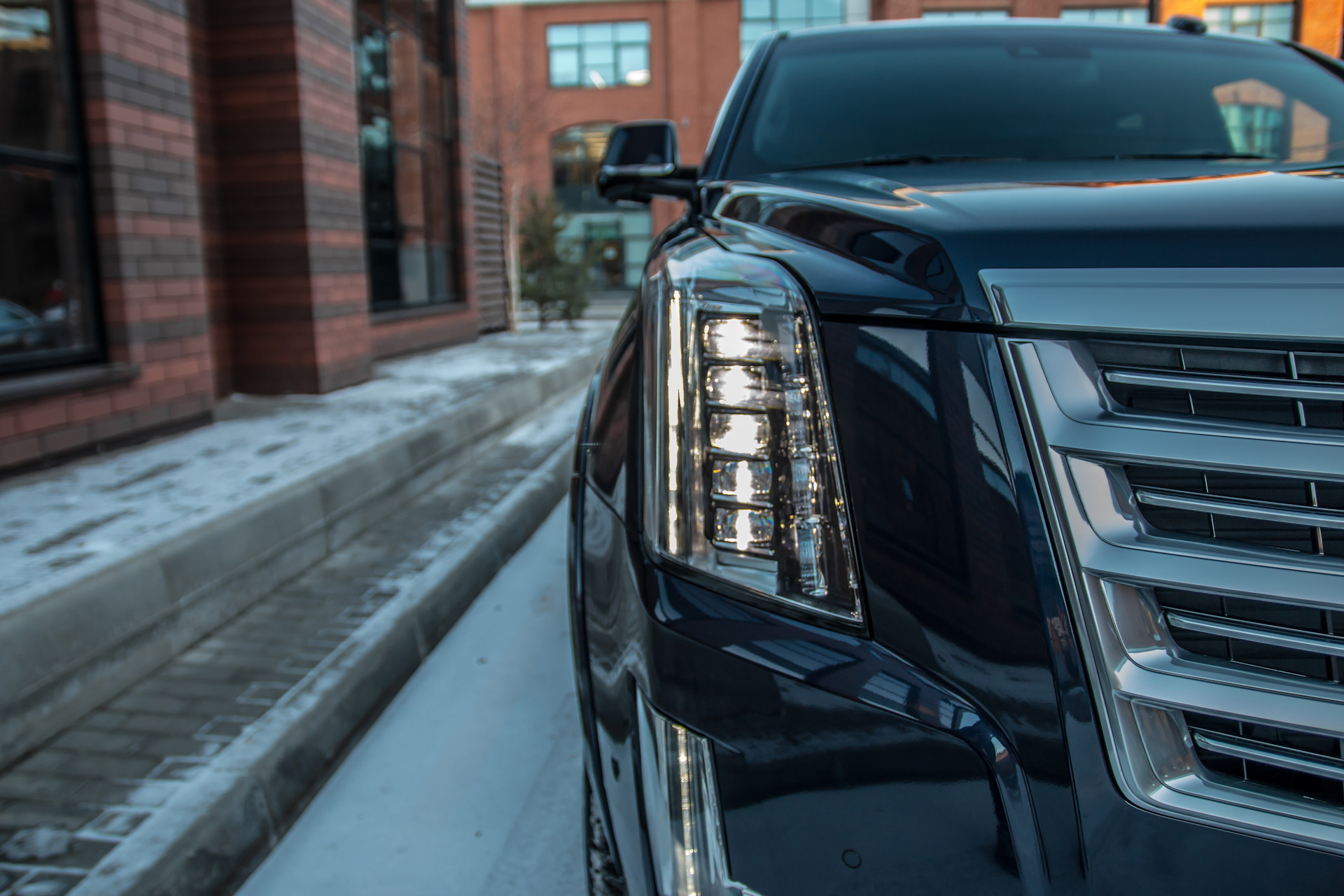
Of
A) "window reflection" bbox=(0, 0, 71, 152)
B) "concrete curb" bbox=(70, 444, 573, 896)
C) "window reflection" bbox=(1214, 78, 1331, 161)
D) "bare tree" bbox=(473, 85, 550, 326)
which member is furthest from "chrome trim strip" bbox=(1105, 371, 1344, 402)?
"bare tree" bbox=(473, 85, 550, 326)

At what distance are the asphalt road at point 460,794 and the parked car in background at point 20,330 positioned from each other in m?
3.07

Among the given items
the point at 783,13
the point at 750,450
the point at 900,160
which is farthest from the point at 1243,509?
the point at 783,13

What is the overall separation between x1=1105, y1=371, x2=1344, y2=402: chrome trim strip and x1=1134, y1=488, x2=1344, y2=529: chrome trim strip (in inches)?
4.4

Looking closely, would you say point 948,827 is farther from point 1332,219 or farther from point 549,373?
point 549,373

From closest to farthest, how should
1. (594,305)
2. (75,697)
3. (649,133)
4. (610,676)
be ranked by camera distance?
(610,676) → (75,697) → (649,133) → (594,305)

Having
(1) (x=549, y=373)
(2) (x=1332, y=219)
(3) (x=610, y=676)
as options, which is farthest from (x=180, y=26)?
(2) (x=1332, y=219)

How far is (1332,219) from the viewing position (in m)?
1.11

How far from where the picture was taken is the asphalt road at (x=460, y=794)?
6.79 ft

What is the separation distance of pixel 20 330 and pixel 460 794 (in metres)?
3.98

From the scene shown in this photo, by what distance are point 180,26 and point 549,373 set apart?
407 centimetres

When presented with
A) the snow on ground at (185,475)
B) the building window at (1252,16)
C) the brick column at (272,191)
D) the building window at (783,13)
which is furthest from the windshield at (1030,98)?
the building window at (783,13)

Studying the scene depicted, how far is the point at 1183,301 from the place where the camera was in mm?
1047

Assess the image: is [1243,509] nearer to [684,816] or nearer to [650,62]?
[684,816]

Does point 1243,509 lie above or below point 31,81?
below
